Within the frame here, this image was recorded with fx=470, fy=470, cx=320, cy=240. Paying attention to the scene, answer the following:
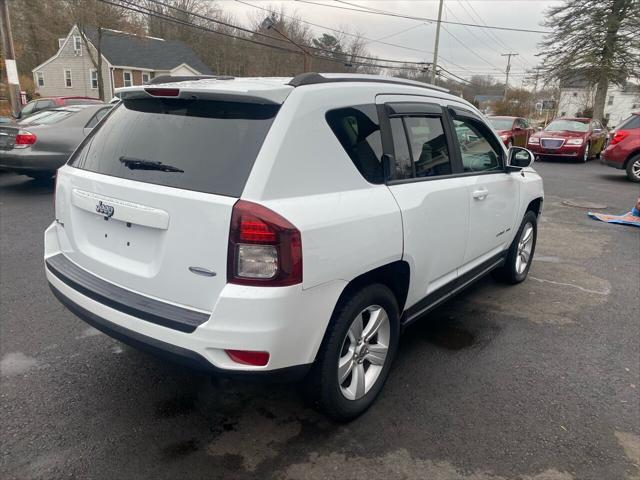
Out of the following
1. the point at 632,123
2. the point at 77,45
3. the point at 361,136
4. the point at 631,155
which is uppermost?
the point at 77,45

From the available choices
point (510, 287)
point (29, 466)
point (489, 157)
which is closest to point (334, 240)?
point (29, 466)

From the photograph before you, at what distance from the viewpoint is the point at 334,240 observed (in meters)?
2.22

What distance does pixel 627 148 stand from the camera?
12359mm

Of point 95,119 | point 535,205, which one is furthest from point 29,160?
point 535,205

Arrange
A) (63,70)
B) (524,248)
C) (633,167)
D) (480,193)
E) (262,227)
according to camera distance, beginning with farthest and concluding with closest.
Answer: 1. (63,70)
2. (633,167)
3. (524,248)
4. (480,193)
5. (262,227)

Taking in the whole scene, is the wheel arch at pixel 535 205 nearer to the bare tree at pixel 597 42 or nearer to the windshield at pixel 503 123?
the windshield at pixel 503 123

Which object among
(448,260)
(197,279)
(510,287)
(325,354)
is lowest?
(510,287)

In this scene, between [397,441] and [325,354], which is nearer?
[325,354]

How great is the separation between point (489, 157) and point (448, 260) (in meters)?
1.26

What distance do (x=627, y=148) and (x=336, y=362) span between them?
13.1 metres

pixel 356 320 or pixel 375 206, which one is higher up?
pixel 375 206

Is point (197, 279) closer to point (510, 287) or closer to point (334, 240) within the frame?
point (334, 240)

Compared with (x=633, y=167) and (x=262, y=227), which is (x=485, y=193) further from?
(x=633, y=167)

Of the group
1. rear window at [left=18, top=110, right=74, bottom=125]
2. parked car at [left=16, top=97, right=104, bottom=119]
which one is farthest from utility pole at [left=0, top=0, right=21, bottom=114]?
rear window at [left=18, top=110, right=74, bottom=125]
